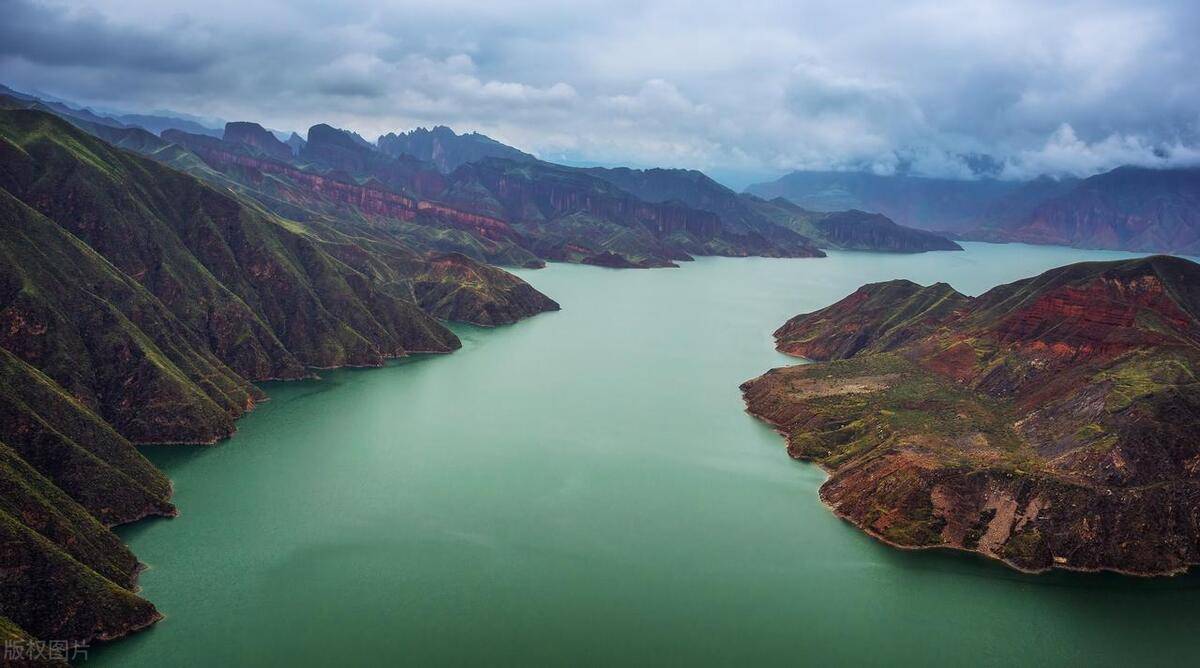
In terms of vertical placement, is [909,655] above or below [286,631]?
above

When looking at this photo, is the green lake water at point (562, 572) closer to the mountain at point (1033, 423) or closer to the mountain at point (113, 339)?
the mountain at point (1033, 423)

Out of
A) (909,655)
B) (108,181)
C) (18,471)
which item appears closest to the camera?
(909,655)

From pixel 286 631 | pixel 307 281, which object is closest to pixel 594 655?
pixel 286 631

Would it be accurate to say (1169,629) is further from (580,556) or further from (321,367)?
(321,367)

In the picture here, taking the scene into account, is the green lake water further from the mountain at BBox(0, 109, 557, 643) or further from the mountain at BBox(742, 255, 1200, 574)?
the mountain at BBox(0, 109, 557, 643)

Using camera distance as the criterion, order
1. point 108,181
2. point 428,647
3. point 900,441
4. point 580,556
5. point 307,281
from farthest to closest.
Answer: point 307,281 → point 108,181 → point 900,441 → point 580,556 → point 428,647

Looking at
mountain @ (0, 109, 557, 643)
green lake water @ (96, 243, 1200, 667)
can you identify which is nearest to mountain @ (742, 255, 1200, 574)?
green lake water @ (96, 243, 1200, 667)

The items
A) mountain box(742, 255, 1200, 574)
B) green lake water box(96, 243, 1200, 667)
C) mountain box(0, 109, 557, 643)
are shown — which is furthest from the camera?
mountain box(742, 255, 1200, 574)
